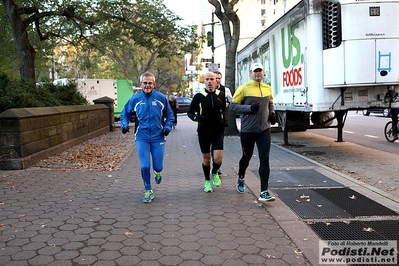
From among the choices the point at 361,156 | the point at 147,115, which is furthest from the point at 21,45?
the point at 361,156

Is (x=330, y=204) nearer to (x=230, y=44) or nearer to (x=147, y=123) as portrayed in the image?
(x=147, y=123)

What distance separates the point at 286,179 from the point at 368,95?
3.65 meters

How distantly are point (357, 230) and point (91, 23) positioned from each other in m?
15.7

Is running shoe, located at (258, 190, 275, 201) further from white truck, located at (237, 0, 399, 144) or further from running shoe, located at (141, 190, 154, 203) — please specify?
white truck, located at (237, 0, 399, 144)

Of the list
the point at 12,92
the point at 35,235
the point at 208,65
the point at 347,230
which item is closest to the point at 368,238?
the point at 347,230

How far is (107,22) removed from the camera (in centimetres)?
1886

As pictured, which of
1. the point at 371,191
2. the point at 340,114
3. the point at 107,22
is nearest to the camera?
the point at 371,191

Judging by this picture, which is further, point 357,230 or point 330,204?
point 330,204

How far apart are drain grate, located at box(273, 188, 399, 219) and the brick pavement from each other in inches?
10.6

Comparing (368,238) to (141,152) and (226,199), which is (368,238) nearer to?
(226,199)

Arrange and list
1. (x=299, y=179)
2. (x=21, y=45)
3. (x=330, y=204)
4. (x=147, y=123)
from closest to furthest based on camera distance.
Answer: (x=330, y=204) < (x=147, y=123) < (x=299, y=179) < (x=21, y=45)

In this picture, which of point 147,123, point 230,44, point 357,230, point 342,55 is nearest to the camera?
point 357,230

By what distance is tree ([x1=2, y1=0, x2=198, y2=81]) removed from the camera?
580 inches

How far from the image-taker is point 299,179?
679cm
